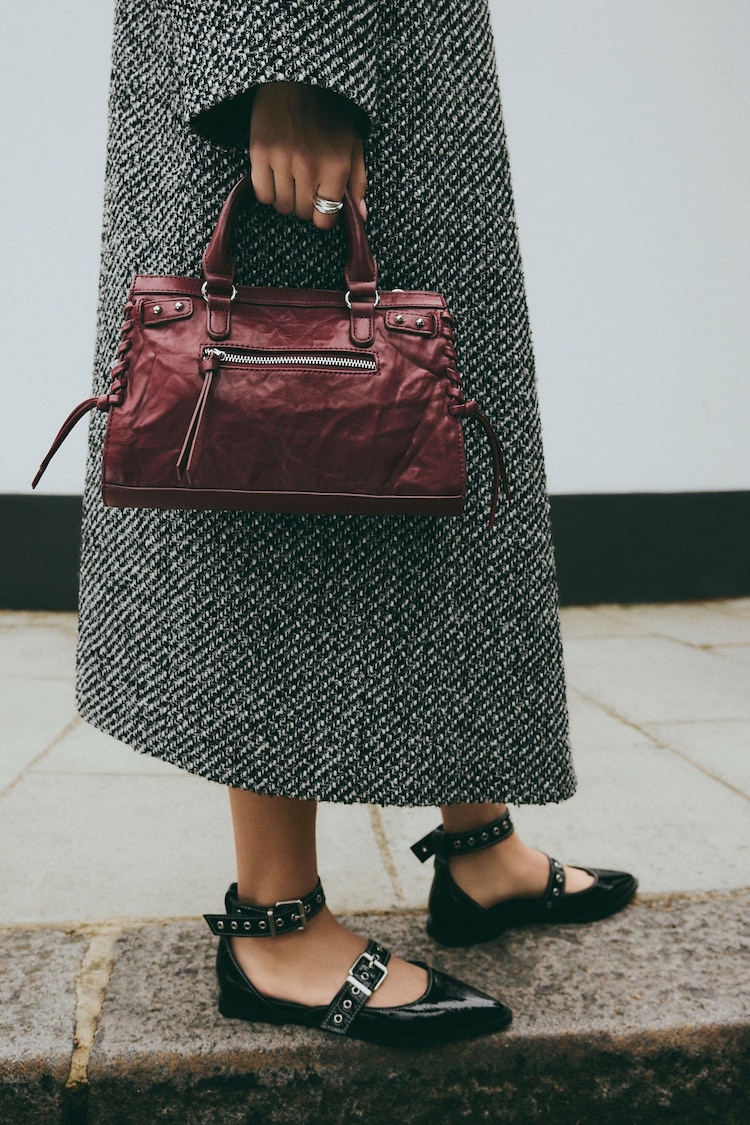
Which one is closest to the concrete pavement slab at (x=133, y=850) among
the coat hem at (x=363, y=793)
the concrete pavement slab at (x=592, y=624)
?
the coat hem at (x=363, y=793)

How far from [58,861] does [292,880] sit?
0.55m

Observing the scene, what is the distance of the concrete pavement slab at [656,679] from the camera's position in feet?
7.10

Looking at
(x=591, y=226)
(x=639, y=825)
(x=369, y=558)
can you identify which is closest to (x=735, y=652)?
(x=639, y=825)

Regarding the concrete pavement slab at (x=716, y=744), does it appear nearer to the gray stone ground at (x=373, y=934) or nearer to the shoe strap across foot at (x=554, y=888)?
the gray stone ground at (x=373, y=934)

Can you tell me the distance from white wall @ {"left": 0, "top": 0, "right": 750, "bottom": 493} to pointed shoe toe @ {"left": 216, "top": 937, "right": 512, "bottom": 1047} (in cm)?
227

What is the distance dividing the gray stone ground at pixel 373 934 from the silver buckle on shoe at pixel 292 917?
103 millimetres

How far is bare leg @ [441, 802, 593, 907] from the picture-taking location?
3.55 feet

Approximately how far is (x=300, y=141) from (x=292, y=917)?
0.74 meters

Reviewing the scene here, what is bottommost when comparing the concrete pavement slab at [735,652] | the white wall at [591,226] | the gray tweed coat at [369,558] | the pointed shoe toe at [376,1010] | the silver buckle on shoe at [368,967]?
the pointed shoe toe at [376,1010]

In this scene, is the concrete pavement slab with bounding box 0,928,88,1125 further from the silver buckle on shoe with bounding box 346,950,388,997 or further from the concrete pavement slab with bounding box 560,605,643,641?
the concrete pavement slab with bounding box 560,605,643,641

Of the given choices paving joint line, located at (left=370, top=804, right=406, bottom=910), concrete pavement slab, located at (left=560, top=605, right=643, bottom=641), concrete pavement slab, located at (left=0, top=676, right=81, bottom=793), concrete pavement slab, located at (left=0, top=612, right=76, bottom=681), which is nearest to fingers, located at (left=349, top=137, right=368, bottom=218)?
paving joint line, located at (left=370, top=804, right=406, bottom=910)

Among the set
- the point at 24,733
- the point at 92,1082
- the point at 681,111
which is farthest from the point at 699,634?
the point at 92,1082

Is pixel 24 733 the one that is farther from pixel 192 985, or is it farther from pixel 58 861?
pixel 192 985

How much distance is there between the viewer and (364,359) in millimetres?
714
